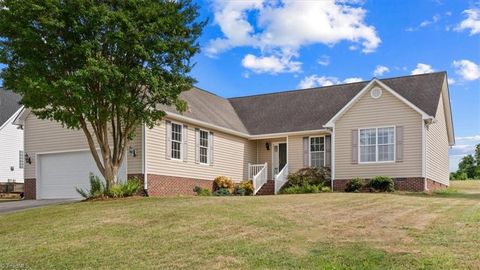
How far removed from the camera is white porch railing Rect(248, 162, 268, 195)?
26.1 m

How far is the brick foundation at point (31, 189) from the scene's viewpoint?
24.7 metres

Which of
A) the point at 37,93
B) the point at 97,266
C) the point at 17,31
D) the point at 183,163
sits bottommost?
the point at 97,266

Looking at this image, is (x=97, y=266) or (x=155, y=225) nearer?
(x=97, y=266)

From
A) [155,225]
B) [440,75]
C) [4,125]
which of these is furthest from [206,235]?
[4,125]

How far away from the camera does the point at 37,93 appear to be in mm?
16516

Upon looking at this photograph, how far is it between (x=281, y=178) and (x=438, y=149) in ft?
25.8

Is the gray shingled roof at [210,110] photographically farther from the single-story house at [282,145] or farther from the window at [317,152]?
the window at [317,152]

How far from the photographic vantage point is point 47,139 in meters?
24.6

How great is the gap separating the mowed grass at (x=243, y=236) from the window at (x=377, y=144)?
7708 mm

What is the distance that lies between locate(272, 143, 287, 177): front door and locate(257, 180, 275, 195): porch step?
1328 mm

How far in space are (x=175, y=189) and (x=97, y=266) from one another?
547 inches

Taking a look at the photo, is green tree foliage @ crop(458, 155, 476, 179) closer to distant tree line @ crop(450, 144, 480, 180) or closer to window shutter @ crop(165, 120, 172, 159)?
distant tree line @ crop(450, 144, 480, 180)

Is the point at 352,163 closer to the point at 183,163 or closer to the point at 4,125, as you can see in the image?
the point at 183,163

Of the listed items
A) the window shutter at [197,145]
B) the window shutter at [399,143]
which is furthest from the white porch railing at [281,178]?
the window shutter at [399,143]
